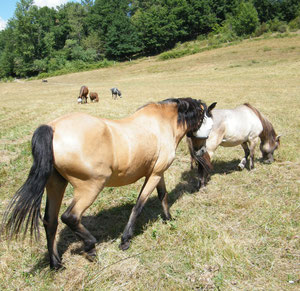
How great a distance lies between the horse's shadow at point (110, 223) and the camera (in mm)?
3285

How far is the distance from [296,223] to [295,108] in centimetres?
939

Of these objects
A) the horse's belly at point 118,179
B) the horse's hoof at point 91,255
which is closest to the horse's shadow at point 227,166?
the horse's belly at point 118,179

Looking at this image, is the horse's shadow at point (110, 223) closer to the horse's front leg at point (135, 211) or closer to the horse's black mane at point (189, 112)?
the horse's front leg at point (135, 211)

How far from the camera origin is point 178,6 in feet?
226

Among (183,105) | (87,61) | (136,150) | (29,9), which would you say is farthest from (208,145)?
(29,9)

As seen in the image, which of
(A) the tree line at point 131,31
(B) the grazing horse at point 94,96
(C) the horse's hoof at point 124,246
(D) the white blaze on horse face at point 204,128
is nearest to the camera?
(C) the horse's hoof at point 124,246

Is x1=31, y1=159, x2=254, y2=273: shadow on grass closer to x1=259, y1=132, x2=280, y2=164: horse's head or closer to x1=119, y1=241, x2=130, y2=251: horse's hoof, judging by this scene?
x1=119, y1=241, x2=130, y2=251: horse's hoof

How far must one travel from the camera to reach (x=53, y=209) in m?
2.85

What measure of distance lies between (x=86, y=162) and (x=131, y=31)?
70927 mm

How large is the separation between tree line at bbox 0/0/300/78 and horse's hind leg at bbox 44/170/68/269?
2160 inches

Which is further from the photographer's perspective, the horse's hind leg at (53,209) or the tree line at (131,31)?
the tree line at (131,31)

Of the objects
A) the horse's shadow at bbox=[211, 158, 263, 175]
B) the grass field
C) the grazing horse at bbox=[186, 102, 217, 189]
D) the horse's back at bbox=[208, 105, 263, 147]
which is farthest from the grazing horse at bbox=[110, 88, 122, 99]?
the grazing horse at bbox=[186, 102, 217, 189]

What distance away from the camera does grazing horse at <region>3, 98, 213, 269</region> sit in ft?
8.21

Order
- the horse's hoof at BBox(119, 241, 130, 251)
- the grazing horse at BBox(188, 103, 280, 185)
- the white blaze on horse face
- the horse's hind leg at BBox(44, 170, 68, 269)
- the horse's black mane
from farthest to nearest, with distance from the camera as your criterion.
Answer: the grazing horse at BBox(188, 103, 280, 185), the white blaze on horse face, the horse's black mane, the horse's hoof at BBox(119, 241, 130, 251), the horse's hind leg at BBox(44, 170, 68, 269)
